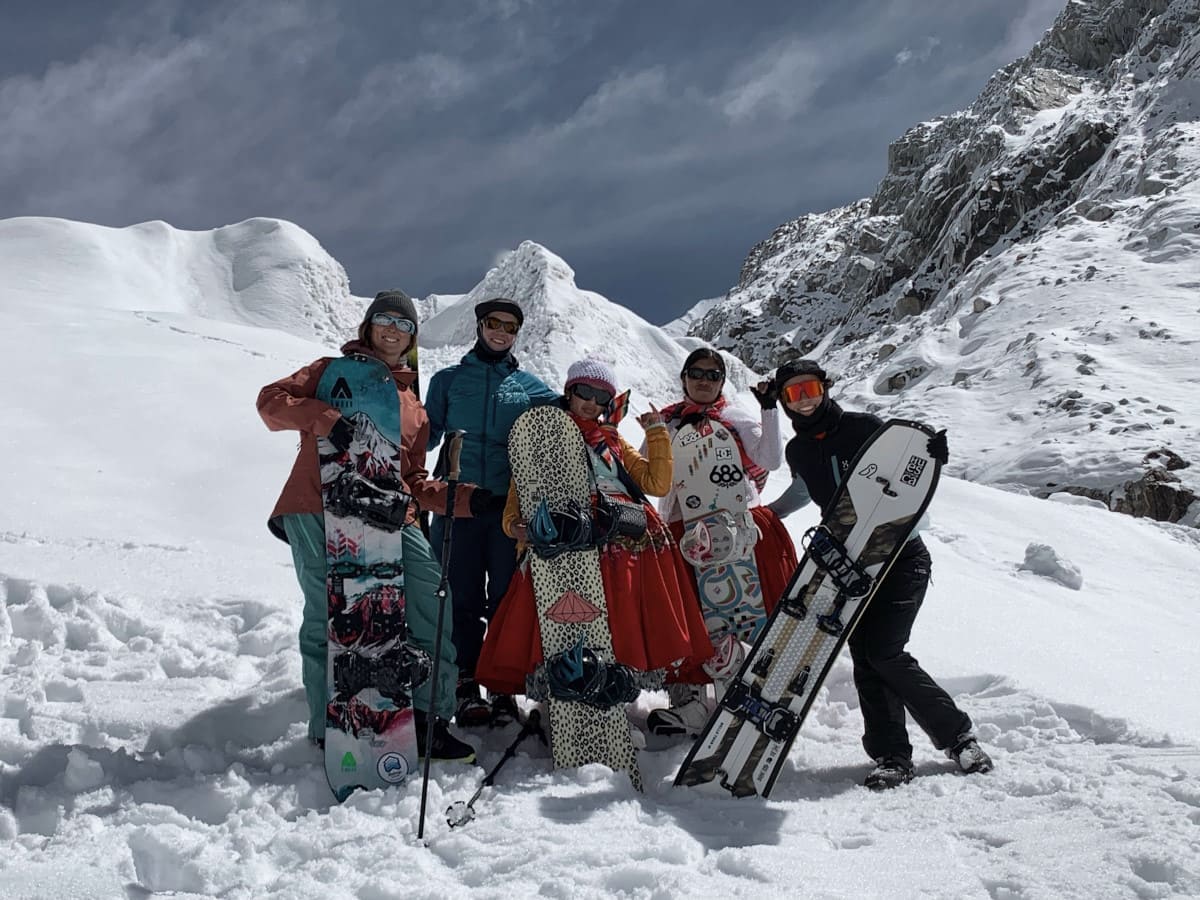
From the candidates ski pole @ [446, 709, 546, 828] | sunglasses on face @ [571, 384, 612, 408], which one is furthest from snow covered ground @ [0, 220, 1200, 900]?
sunglasses on face @ [571, 384, 612, 408]

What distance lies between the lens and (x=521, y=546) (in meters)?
3.78

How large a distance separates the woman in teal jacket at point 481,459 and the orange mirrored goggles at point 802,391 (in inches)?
44.8

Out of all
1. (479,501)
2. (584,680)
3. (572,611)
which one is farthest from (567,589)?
(479,501)

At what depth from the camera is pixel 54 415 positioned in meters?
9.44

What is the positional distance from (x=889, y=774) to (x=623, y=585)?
1.37 meters

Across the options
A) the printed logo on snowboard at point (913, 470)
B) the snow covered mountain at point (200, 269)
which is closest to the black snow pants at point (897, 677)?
the printed logo on snowboard at point (913, 470)

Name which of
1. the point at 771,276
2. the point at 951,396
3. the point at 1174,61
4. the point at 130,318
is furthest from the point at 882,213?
the point at 130,318

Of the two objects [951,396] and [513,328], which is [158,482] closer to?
[513,328]

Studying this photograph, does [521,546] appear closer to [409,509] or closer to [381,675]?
[409,509]

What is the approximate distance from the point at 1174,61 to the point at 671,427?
81.7 metres

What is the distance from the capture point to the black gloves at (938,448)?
3.71 meters

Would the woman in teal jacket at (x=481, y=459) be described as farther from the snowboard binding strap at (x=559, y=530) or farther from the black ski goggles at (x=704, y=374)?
the black ski goggles at (x=704, y=374)

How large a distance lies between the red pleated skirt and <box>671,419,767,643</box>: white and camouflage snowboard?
250 mm

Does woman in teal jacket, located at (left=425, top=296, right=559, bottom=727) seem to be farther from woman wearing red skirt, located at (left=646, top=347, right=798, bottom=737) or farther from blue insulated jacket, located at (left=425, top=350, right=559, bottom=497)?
woman wearing red skirt, located at (left=646, top=347, right=798, bottom=737)
